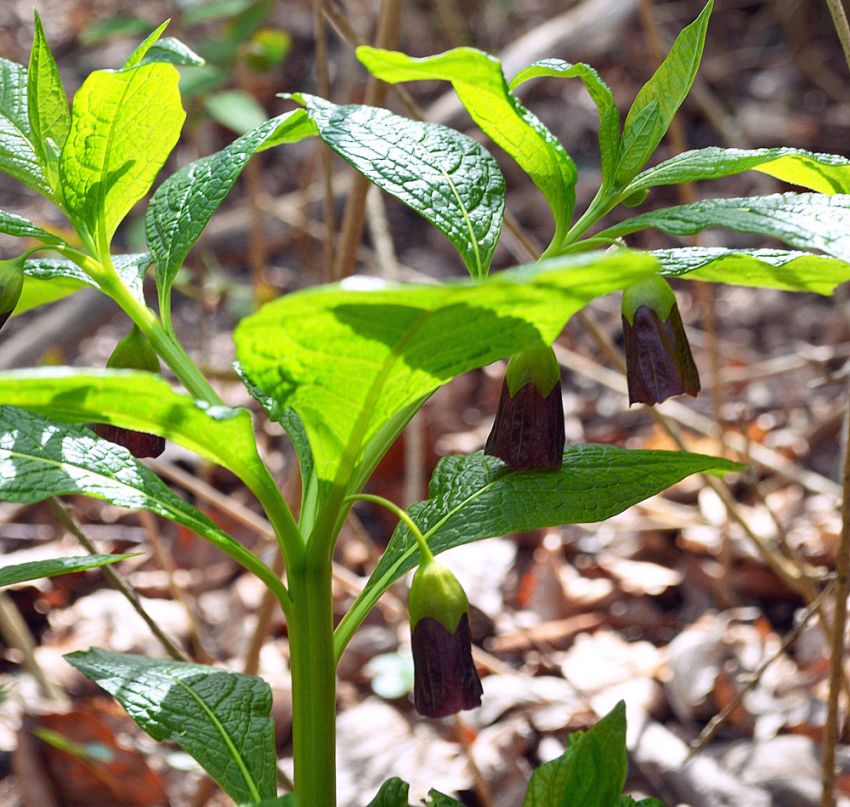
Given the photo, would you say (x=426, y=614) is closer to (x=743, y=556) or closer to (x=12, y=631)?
(x=12, y=631)

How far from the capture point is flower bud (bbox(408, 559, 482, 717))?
2.30 ft

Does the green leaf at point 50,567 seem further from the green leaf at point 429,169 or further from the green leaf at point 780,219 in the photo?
the green leaf at point 780,219

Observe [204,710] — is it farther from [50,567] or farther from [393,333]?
[393,333]

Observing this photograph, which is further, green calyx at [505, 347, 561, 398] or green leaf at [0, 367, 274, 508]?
green calyx at [505, 347, 561, 398]

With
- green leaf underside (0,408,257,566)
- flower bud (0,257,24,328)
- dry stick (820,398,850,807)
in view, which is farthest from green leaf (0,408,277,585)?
dry stick (820,398,850,807)

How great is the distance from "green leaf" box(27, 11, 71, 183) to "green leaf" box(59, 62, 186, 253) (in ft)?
0.12

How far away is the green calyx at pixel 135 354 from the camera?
823 millimetres

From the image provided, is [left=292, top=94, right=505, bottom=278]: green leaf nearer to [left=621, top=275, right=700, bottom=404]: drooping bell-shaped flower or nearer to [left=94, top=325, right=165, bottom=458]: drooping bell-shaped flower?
[left=621, top=275, right=700, bottom=404]: drooping bell-shaped flower

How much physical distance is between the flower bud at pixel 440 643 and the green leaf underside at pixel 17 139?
0.44m

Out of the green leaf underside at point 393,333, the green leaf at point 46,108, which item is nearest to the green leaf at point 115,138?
the green leaf at point 46,108

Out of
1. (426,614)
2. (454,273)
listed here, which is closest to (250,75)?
(454,273)

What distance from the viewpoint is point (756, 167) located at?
723mm

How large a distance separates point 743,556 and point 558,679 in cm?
49

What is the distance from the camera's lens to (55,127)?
32.2 inches
